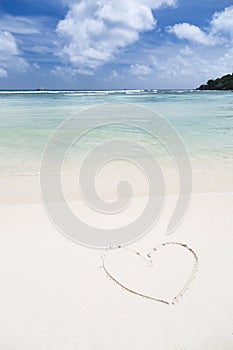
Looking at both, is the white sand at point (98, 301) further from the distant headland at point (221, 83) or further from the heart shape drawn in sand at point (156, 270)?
the distant headland at point (221, 83)

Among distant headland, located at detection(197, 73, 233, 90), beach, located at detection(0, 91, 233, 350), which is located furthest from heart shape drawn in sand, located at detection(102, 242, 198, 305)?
distant headland, located at detection(197, 73, 233, 90)

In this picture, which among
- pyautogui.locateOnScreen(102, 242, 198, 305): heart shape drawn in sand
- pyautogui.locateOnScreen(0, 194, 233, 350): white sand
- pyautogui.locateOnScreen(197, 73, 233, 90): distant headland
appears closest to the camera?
pyautogui.locateOnScreen(0, 194, 233, 350): white sand

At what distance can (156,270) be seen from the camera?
7.93 ft

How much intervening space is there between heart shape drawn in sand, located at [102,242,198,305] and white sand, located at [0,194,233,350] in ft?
0.05

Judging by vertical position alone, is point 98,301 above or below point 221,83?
below

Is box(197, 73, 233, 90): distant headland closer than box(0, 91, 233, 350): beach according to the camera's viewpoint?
No

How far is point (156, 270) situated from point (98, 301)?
57cm

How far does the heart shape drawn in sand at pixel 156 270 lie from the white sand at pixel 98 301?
0.05 ft

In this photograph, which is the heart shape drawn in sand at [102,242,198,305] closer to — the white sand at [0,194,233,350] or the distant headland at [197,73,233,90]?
the white sand at [0,194,233,350]

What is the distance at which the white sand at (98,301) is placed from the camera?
186 centimetres

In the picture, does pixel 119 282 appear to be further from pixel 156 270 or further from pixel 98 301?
pixel 156 270

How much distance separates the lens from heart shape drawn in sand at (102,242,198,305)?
2199mm

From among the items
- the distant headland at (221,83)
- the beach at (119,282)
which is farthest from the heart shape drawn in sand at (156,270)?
the distant headland at (221,83)

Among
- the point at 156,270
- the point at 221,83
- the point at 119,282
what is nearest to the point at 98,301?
the point at 119,282
